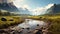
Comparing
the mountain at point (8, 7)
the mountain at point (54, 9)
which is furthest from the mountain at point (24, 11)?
the mountain at point (54, 9)

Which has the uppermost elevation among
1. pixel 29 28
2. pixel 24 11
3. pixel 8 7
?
pixel 8 7

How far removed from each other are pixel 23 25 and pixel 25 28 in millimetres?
107

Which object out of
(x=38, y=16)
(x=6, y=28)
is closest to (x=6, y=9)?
(x=6, y=28)

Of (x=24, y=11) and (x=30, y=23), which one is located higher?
(x=24, y=11)

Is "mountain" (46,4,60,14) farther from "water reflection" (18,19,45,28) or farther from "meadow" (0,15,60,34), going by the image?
"water reflection" (18,19,45,28)

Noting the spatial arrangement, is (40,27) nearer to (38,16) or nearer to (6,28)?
(38,16)

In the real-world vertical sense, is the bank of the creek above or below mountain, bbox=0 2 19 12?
below

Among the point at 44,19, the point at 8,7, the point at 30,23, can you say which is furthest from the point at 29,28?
the point at 8,7

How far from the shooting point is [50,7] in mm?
4301

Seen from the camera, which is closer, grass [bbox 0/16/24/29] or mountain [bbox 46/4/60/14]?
grass [bbox 0/16/24/29]

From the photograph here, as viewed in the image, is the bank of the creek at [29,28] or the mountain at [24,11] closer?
the bank of the creek at [29,28]

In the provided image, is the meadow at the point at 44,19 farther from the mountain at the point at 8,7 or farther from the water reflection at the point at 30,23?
the mountain at the point at 8,7

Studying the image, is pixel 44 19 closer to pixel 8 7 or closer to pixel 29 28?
pixel 29 28

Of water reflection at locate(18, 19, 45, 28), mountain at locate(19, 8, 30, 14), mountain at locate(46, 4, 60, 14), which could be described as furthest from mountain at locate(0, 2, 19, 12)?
mountain at locate(46, 4, 60, 14)
